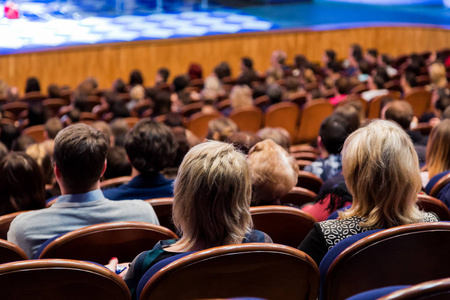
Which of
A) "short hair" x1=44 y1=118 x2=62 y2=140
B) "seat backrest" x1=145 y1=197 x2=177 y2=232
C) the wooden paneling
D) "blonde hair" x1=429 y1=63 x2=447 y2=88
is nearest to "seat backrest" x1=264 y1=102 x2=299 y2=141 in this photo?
"blonde hair" x1=429 y1=63 x2=447 y2=88

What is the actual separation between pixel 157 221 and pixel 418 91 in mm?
4930

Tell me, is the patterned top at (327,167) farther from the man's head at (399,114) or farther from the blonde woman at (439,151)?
the man's head at (399,114)

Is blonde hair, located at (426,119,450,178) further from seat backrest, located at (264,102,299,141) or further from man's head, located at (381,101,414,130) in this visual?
seat backrest, located at (264,102,299,141)

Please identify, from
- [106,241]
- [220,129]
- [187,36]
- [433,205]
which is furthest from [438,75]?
[106,241]

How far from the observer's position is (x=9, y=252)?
80.9 inches

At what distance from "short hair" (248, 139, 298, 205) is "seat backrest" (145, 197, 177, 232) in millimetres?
399

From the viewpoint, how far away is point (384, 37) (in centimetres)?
1259

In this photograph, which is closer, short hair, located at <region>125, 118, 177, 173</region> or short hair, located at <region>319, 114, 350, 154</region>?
short hair, located at <region>125, 118, 177, 173</region>

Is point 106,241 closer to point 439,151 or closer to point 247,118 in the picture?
point 439,151

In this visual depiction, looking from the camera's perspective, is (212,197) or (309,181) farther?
(309,181)

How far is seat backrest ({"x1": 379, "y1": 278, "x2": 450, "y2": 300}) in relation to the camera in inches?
51.1

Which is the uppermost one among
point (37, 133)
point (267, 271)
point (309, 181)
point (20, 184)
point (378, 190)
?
point (378, 190)

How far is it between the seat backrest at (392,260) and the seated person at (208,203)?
0.35 metres

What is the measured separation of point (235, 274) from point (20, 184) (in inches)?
56.4
